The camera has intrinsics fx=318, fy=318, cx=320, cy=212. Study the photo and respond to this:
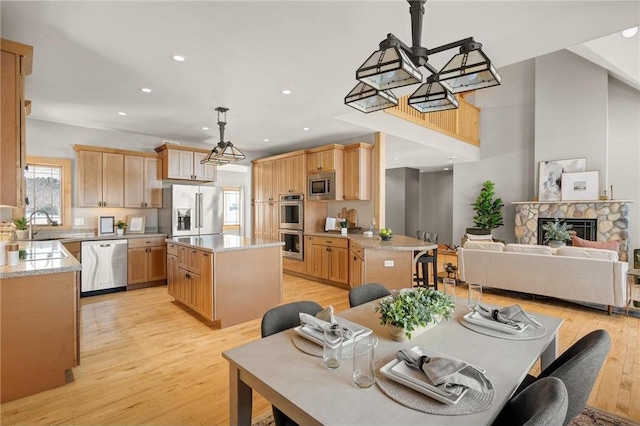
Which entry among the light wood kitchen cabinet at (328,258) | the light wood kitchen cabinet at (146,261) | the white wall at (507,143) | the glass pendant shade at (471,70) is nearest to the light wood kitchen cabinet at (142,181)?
the light wood kitchen cabinet at (146,261)

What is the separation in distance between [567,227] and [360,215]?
4.69 meters

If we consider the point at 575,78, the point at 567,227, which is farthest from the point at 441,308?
the point at 575,78

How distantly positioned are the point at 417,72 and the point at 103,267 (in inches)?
205

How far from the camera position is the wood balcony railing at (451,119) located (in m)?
5.48

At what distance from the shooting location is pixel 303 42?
258 centimetres

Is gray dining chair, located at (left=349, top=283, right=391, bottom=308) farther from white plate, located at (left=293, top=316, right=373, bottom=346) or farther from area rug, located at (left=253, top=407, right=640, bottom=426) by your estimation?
area rug, located at (left=253, top=407, right=640, bottom=426)

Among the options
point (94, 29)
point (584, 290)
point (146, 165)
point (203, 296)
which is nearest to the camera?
point (94, 29)

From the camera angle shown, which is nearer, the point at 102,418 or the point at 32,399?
Result: the point at 102,418

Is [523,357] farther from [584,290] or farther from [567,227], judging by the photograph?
[567,227]

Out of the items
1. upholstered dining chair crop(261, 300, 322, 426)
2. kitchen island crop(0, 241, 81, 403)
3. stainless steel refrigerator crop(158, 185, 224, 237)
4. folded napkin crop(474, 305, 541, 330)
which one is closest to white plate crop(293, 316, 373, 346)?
upholstered dining chair crop(261, 300, 322, 426)

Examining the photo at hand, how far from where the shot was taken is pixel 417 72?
165 centimetres

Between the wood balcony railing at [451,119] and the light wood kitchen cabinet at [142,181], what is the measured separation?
13.8 feet

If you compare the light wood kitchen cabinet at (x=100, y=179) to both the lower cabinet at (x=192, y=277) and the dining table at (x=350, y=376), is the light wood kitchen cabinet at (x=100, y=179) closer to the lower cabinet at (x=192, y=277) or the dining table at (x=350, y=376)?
the lower cabinet at (x=192, y=277)

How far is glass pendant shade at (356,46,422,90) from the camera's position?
Result: 1521 mm
